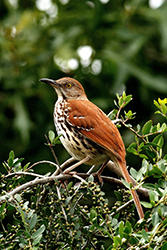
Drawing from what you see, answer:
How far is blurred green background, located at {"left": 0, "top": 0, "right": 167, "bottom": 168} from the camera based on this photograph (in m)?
5.86

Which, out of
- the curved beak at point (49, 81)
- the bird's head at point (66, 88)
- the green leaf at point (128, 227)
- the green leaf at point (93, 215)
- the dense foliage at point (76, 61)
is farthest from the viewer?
the dense foliage at point (76, 61)

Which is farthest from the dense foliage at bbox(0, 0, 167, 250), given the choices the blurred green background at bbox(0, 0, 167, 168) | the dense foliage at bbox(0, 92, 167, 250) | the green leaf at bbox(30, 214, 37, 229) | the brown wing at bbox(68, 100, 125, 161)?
the green leaf at bbox(30, 214, 37, 229)

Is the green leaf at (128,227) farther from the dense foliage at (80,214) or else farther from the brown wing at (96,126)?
the brown wing at (96,126)

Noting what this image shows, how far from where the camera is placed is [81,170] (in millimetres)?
5633

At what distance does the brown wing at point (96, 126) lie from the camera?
11.6 feet

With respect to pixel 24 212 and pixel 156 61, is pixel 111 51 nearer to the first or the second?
pixel 156 61

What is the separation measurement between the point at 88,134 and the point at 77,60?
96.3 inches

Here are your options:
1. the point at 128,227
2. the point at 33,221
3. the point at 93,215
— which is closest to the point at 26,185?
the point at 33,221

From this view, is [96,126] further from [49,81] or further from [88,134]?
[49,81]

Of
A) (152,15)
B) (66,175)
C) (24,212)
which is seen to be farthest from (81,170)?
(24,212)

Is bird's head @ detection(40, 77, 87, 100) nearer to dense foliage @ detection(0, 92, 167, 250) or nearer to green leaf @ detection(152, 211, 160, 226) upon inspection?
dense foliage @ detection(0, 92, 167, 250)

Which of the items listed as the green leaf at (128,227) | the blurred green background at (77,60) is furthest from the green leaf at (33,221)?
the blurred green background at (77,60)

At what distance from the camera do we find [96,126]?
3.76 metres

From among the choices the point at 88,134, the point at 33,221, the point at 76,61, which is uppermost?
the point at 33,221
